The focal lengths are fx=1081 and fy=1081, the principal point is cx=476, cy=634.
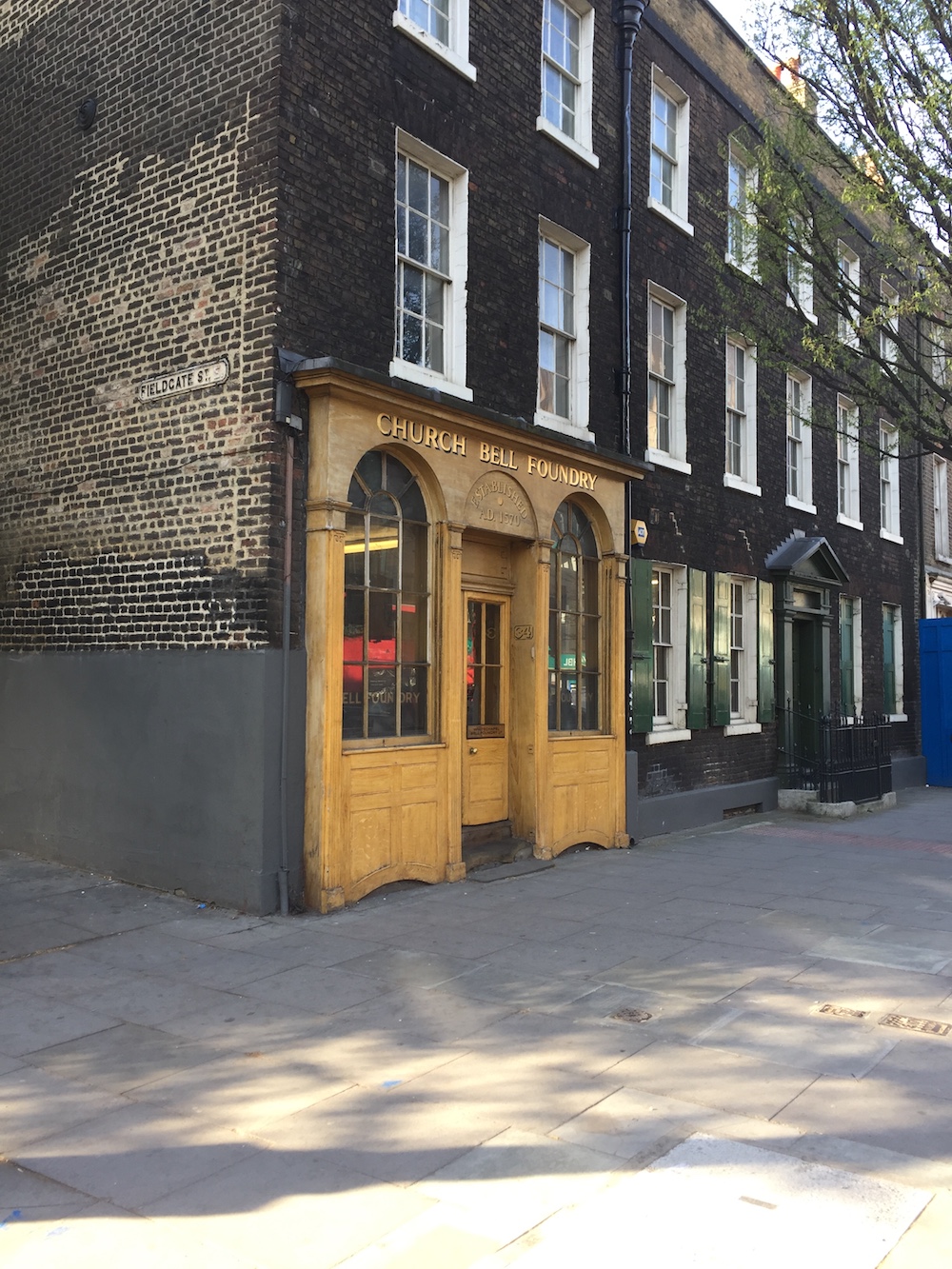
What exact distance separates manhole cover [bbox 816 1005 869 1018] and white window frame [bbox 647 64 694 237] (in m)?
10.4

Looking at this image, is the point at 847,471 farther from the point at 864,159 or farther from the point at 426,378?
the point at 426,378

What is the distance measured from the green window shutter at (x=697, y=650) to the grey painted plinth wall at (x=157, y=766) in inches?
263

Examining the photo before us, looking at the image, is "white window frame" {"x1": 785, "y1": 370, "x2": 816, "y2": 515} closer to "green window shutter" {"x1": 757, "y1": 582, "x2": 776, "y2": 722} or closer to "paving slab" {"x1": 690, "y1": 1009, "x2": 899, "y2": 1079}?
"green window shutter" {"x1": 757, "y1": 582, "x2": 776, "y2": 722}

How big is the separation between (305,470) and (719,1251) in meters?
6.23

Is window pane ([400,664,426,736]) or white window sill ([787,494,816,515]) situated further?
white window sill ([787,494,816,515])

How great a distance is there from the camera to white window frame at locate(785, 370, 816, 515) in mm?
16797

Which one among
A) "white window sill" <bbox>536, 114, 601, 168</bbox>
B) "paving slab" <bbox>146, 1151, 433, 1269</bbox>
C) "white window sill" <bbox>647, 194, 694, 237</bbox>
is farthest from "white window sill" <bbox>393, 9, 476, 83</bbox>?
"paving slab" <bbox>146, 1151, 433, 1269</bbox>

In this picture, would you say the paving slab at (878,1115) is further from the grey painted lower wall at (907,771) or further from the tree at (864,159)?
the grey painted lower wall at (907,771)

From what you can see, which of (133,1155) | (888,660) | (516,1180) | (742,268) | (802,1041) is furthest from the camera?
(888,660)

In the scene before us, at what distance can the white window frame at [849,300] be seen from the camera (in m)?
12.0

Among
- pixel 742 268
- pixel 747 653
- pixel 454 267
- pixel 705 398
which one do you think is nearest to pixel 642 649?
pixel 747 653

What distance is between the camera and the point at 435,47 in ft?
32.0

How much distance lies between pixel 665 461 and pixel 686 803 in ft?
13.7

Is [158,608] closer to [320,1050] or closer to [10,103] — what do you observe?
[320,1050]
